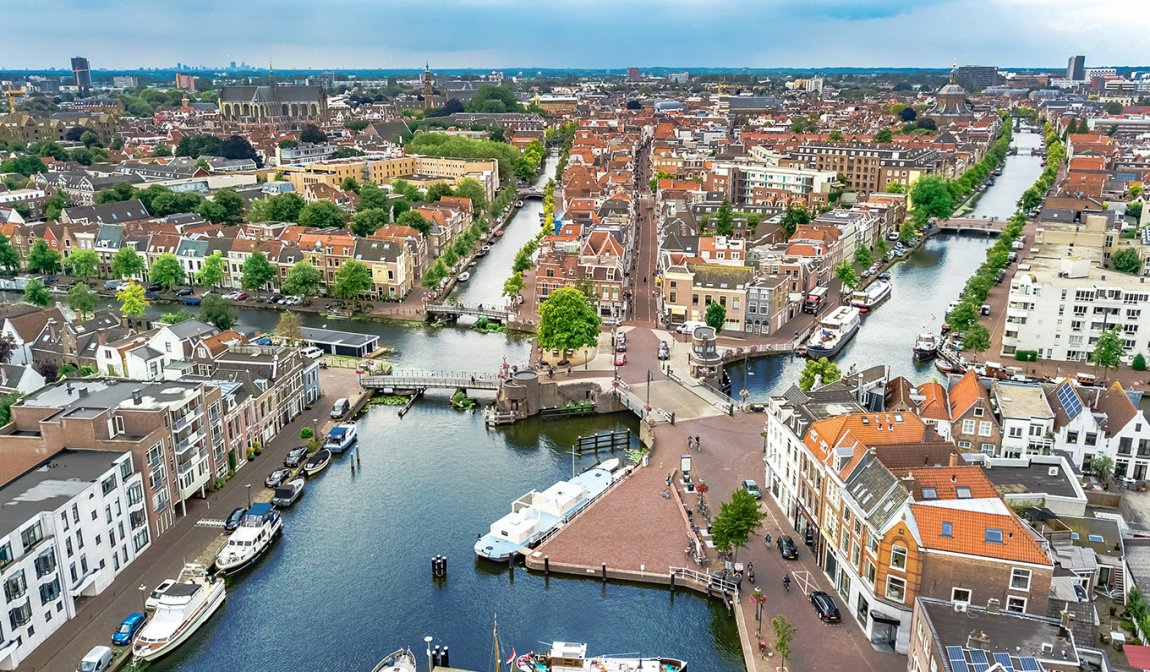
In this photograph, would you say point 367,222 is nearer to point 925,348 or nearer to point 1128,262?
point 925,348

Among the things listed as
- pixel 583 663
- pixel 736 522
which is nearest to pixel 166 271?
pixel 736 522

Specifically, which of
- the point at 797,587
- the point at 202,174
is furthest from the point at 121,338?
the point at 202,174

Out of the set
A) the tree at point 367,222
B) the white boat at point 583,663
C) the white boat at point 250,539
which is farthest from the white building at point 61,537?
the tree at point 367,222

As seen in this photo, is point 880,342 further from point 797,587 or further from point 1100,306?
point 797,587

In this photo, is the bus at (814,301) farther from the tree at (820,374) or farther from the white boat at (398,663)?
the white boat at (398,663)

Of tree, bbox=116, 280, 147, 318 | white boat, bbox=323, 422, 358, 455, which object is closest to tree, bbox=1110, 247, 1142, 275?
white boat, bbox=323, 422, 358, 455

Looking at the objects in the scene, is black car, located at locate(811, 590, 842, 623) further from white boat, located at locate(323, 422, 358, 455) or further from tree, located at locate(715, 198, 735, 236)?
tree, located at locate(715, 198, 735, 236)
